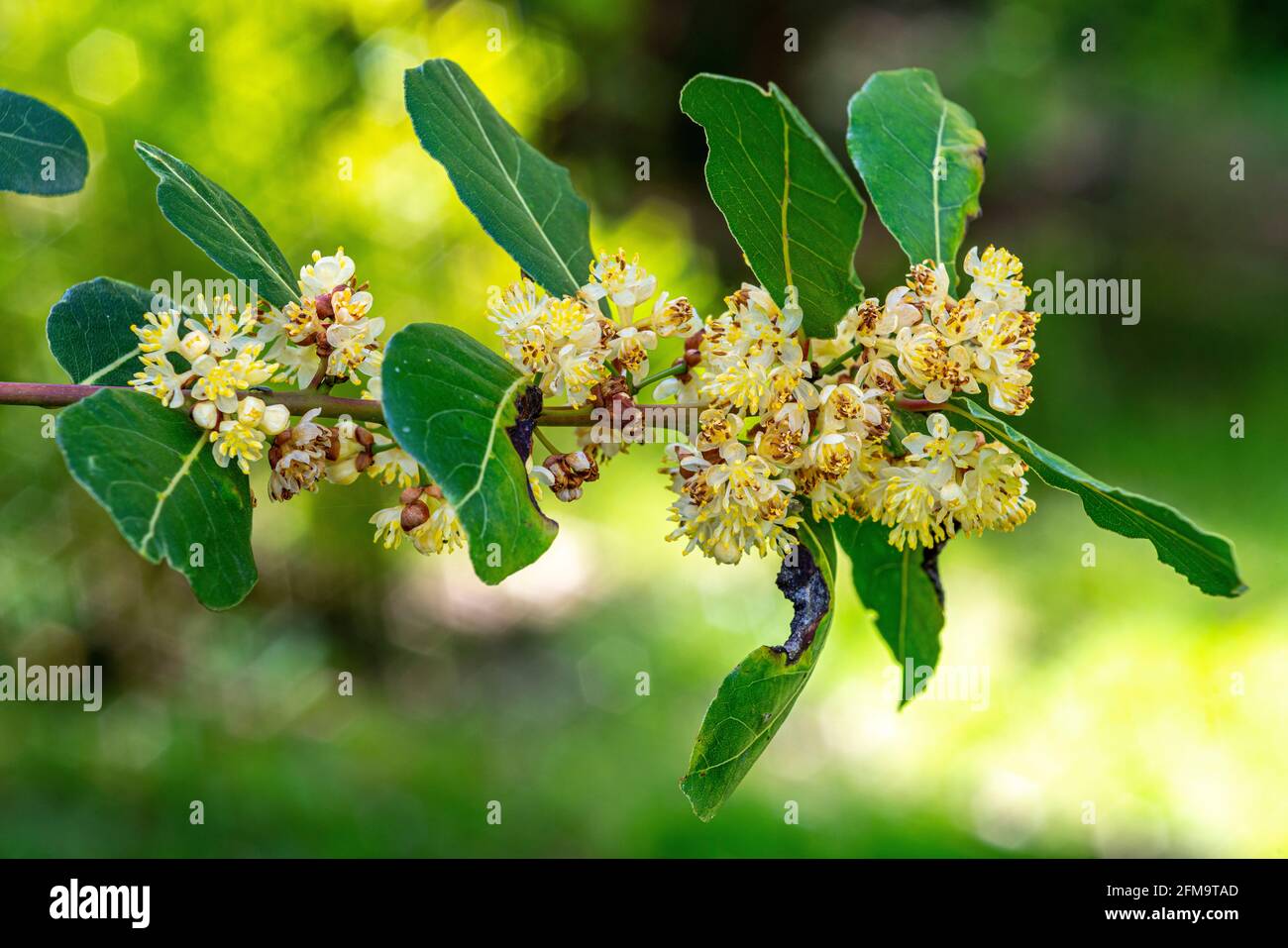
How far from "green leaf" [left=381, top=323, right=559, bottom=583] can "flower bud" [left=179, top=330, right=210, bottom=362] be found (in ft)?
0.46

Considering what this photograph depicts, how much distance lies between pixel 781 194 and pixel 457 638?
9.89ft

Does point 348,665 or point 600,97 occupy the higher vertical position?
point 600,97

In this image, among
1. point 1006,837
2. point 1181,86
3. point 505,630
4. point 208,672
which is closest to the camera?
point 1006,837

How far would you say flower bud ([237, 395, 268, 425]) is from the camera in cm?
61

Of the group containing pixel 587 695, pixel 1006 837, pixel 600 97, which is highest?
pixel 600 97

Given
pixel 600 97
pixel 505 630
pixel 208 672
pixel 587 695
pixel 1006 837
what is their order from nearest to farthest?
pixel 1006 837, pixel 208 672, pixel 587 695, pixel 505 630, pixel 600 97

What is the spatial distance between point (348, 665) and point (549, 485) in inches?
110

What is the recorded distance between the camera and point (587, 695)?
3.22 meters

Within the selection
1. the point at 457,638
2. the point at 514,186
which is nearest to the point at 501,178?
the point at 514,186

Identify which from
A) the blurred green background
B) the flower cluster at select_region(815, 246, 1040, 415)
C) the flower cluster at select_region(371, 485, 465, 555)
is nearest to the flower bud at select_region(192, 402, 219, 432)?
the flower cluster at select_region(371, 485, 465, 555)

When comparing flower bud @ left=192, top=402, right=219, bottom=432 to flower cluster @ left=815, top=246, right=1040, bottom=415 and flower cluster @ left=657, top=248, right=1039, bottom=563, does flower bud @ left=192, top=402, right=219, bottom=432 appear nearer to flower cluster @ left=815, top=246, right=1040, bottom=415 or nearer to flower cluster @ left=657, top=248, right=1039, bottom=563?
flower cluster @ left=657, top=248, right=1039, bottom=563

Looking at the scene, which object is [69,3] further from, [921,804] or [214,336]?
[921,804]

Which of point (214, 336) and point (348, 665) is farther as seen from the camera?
point (348, 665)
